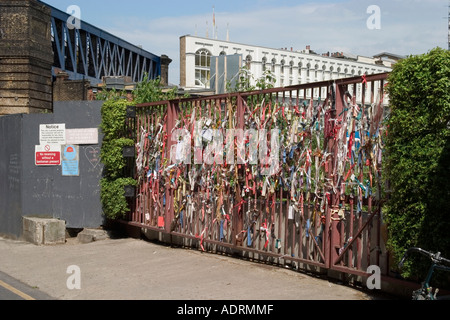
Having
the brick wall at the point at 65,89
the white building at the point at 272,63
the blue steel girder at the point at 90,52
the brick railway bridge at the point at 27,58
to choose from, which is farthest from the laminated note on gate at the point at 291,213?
the white building at the point at 272,63

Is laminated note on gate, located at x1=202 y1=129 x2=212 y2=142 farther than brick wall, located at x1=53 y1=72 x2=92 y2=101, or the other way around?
brick wall, located at x1=53 y1=72 x2=92 y2=101

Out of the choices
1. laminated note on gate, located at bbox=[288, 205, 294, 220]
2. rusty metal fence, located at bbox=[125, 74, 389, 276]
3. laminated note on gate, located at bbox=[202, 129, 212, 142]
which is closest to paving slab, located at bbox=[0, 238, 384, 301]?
rusty metal fence, located at bbox=[125, 74, 389, 276]

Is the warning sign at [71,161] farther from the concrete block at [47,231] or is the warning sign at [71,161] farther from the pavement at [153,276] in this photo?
the pavement at [153,276]

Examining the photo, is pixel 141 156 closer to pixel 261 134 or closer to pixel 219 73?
pixel 261 134

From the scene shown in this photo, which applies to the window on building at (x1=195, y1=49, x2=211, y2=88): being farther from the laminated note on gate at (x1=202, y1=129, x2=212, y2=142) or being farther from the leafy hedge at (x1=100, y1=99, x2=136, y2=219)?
the laminated note on gate at (x1=202, y1=129, x2=212, y2=142)

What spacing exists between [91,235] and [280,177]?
5404mm

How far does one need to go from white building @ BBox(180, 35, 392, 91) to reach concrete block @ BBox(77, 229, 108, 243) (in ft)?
192

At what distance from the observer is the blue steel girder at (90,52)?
45156 mm

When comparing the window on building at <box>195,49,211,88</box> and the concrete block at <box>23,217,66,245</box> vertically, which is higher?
the window on building at <box>195,49,211,88</box>

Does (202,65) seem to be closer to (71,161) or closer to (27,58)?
(27,58)

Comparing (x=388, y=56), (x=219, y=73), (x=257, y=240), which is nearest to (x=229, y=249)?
(x=257, y=240)

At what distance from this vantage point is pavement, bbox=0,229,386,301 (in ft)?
23.9

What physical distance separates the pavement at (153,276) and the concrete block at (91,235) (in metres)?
0.65
